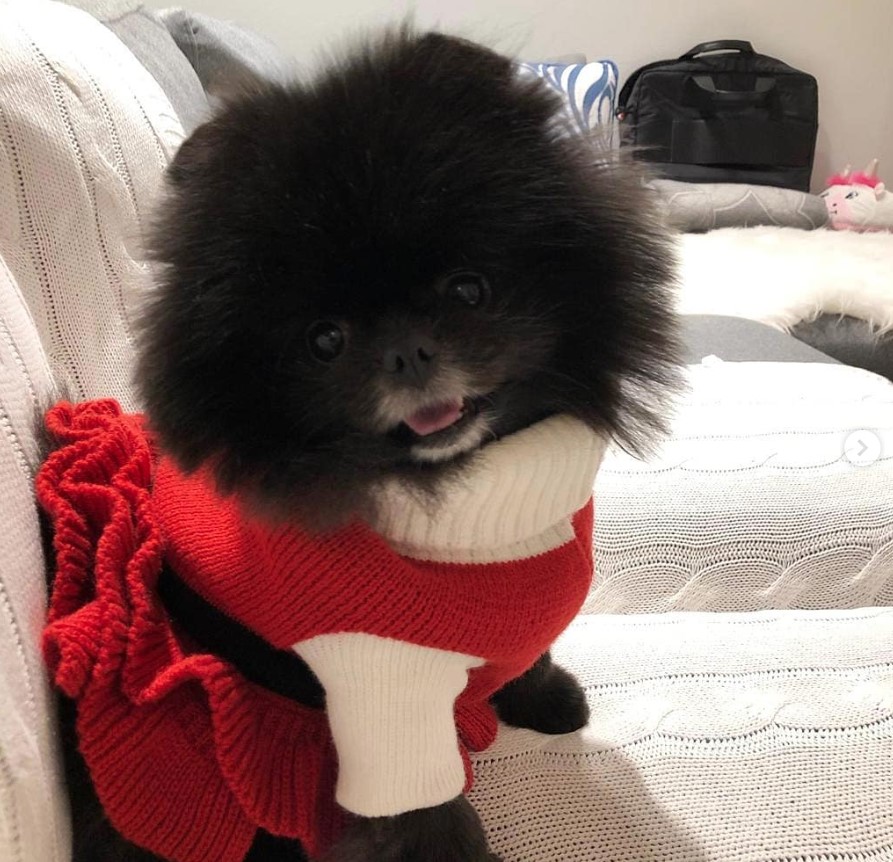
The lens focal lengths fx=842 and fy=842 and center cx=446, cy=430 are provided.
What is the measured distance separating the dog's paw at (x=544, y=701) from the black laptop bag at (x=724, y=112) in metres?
2.57

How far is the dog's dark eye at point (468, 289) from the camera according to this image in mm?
558

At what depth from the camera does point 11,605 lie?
51 cm

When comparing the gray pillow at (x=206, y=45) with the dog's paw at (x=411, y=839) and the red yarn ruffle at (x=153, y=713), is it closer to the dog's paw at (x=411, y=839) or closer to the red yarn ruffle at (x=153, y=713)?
the red yarn ruffle at (x=153, y=713)

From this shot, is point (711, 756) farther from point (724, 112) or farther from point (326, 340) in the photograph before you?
point (724, 112)

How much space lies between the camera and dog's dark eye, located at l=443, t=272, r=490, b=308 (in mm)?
558

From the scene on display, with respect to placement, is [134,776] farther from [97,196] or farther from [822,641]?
[822,641]

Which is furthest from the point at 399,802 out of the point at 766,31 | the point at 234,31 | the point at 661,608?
the point at 766,31

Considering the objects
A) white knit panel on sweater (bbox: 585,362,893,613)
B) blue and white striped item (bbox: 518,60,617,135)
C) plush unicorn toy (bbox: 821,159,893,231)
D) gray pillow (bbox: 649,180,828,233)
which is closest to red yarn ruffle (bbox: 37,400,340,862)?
white knit panel on sweater (bbox: 585,362,893,613)

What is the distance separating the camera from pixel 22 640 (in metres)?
0.51

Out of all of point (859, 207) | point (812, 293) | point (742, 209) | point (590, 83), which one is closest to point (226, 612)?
point (812, 293)

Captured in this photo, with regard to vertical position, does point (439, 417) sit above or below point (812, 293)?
above

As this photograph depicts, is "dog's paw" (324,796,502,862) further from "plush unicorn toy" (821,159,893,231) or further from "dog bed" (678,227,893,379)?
"plush unicorn toy" (821,159,893,231)

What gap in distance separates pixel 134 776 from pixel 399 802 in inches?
7.1

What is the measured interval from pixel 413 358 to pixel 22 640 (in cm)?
30
